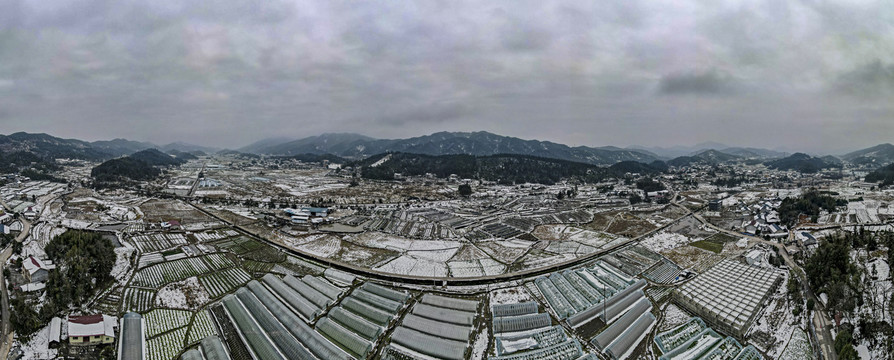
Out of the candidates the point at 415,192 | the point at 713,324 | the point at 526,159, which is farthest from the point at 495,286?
the point at 526,159

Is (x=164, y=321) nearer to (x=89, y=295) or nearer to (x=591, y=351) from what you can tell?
(x=89, y=295)

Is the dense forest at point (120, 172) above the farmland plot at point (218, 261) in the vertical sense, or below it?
above

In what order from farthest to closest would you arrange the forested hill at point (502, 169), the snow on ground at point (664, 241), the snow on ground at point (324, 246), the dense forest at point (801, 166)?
1. the dense forest at point (801, 166)
2. the forested hill at point (502, 169)
3. the snow on ground at point (664, 241)
4. the snow on ground at point (324, 246)

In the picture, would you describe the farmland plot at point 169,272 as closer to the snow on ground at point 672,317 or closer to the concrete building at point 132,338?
the concrete building at point 132,338

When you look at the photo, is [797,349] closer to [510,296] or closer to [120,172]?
[510,296]

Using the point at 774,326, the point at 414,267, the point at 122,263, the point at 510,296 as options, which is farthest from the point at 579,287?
the point at 122,263

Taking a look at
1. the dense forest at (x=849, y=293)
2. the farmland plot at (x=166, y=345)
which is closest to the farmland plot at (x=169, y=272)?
the farmland plot at (x=166, y=345)

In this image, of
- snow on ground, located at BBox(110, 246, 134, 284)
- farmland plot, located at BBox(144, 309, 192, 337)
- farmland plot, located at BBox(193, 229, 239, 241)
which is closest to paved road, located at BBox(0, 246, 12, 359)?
snow on ground, located at BBox(110, 246, 134, 284)
